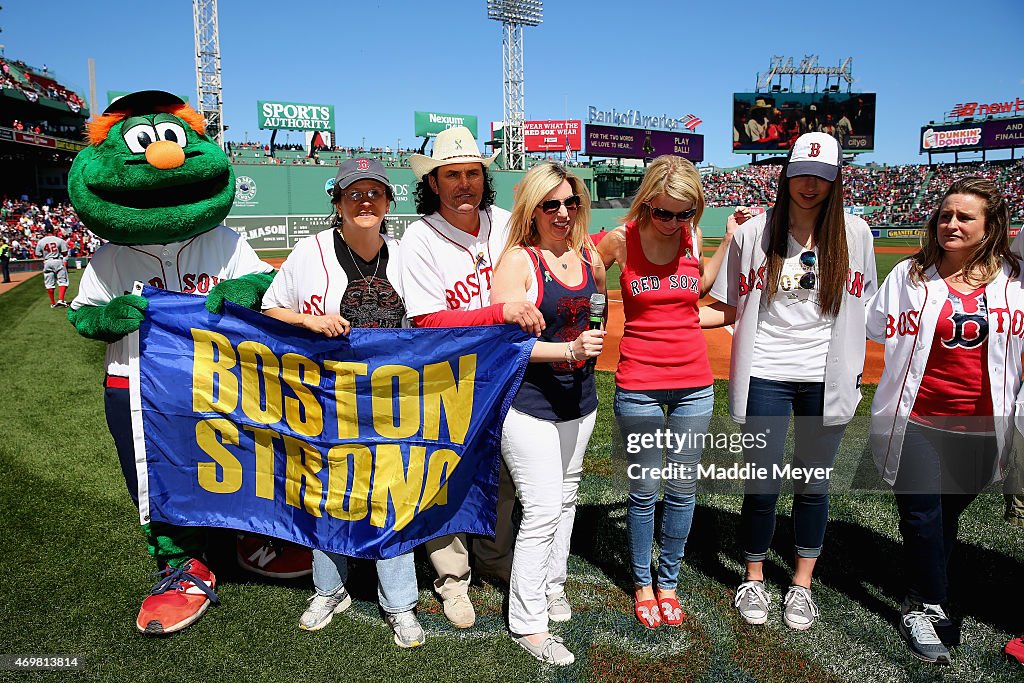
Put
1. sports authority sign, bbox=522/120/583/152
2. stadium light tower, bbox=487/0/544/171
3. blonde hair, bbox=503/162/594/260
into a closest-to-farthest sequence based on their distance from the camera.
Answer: blonde hair, bbox=503/162/594/260 → stadium light tower, bbox=487/0/544/171 → sports authority sign, bbox=522/120/583/152

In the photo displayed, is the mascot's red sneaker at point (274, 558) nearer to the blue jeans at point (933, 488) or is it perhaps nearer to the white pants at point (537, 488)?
the white pants at point (537, 488)

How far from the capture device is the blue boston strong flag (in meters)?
3.13

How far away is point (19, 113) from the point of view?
4328 cm

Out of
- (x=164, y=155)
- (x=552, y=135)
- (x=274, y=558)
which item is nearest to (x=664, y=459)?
(x=274, y=558)

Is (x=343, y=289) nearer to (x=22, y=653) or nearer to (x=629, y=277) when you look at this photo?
(x=629, y=277)

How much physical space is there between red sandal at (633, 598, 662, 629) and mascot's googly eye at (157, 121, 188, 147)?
3336 mm

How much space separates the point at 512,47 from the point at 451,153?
40260 mm

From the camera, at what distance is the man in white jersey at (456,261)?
3.12m

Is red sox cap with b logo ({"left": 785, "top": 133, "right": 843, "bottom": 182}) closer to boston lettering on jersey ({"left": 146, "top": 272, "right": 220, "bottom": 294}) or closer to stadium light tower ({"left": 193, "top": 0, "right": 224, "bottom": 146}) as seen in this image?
boston lettering on jersey ({"left": 146, "top": 272, "right": 220, "bottom": 294})

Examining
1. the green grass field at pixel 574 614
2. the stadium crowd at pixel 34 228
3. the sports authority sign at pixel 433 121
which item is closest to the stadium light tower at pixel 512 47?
the sports authority sign at pixel 433 121

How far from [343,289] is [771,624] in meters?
2.68

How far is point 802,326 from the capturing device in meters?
3.19

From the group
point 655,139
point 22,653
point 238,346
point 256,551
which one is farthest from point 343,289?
point 655,139

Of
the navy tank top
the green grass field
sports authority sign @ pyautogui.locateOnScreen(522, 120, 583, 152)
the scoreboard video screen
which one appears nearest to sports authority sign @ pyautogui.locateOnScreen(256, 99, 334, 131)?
sports authority sign @ pyautogui.locateOnScreen(522, 120, 583, 152)
